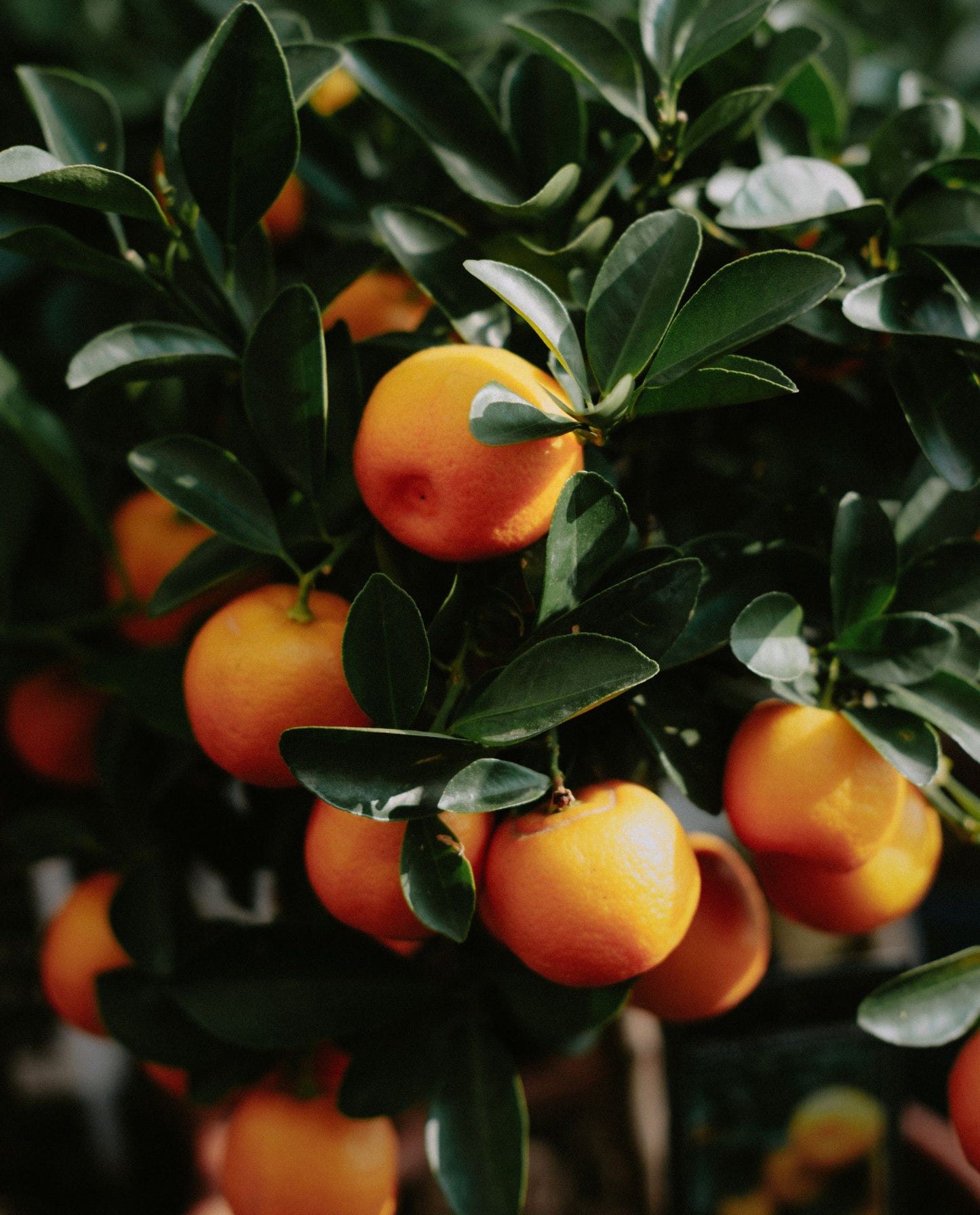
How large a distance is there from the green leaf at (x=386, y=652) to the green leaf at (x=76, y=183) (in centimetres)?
24

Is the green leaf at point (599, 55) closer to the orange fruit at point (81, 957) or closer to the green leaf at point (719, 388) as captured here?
the green leaf at point (719, 388)

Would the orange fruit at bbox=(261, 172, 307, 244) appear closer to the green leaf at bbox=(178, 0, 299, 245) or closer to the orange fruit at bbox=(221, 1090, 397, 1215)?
the green leaf at bbox=(178, 0, 299, 245)

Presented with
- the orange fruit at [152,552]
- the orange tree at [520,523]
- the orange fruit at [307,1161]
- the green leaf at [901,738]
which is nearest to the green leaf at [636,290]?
the orange tree at [520,523]

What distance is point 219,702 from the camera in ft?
1.51

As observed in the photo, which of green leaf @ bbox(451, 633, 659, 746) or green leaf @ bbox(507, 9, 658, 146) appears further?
green leaf @ bbox(507, 9, 658, 146)

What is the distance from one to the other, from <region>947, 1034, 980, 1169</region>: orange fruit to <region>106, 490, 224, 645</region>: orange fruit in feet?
1.89

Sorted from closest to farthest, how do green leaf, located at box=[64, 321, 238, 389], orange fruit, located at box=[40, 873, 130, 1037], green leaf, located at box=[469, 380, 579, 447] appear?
green leaf, located at box=[469, 380, 579, 447]
green leaf, located at box=[64, 321, 238, 389]
orange fruit, located at box=[40, 873, 130, 1037]

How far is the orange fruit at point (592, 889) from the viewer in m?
0.42

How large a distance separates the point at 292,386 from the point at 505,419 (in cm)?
17

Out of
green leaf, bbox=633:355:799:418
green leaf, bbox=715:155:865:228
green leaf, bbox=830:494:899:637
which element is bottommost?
green leaf, bbox=830:494:899:637

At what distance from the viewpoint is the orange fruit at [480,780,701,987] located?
1.39 ft

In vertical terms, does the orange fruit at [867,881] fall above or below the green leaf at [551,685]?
below

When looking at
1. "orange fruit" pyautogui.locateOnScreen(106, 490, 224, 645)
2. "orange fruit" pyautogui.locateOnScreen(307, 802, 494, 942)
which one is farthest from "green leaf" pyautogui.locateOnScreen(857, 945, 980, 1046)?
"orange fruit" pyautogui.locateOnScreen(106, 490, 224, 645)

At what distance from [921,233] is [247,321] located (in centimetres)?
41
